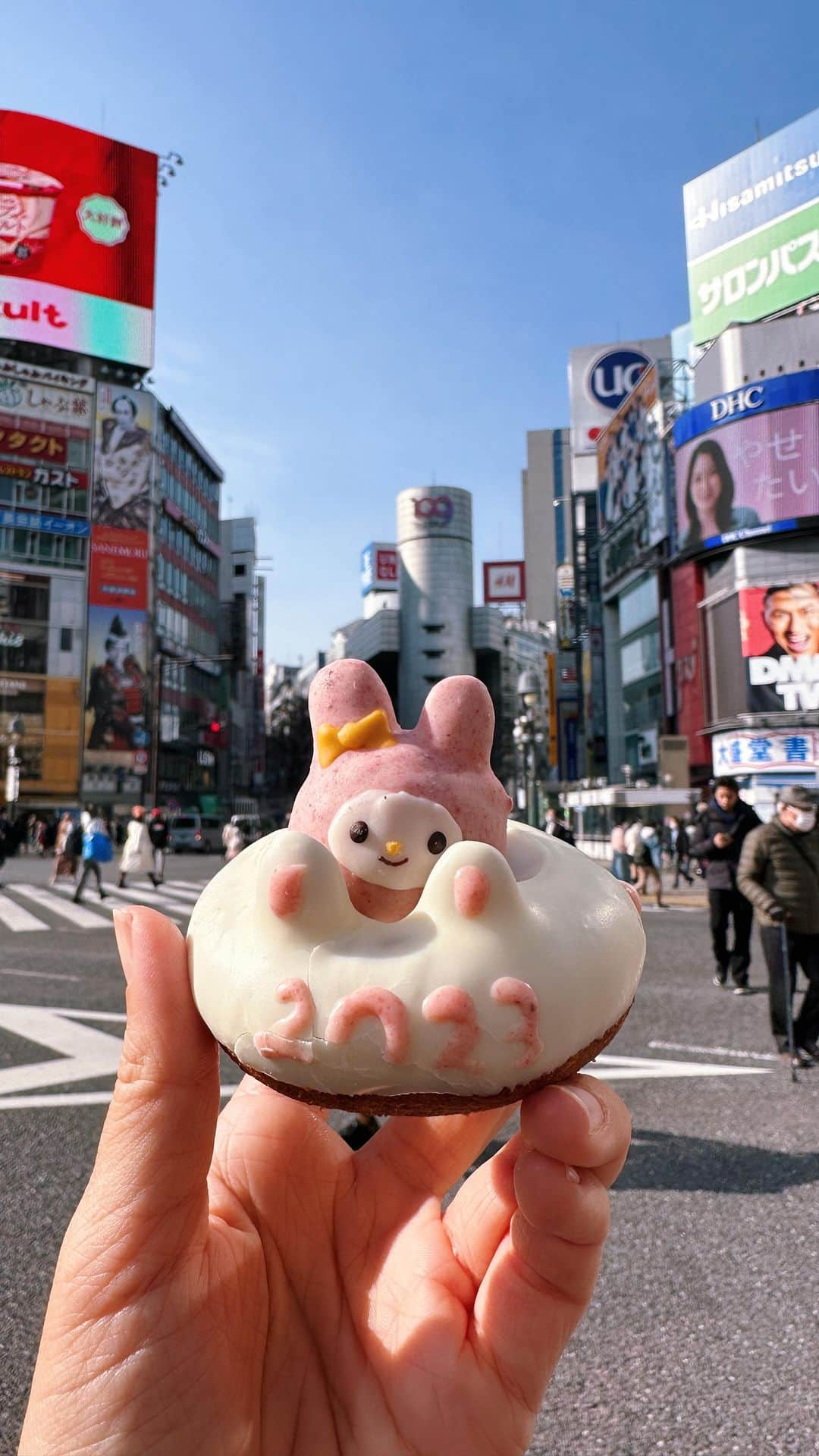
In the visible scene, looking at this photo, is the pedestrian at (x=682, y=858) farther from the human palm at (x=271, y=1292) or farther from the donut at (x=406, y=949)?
the donut at (x=406, y=949)

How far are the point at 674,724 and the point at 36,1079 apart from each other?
3975 centimetres

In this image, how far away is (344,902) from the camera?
1.39 metres

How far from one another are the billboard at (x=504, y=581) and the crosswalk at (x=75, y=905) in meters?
82.4

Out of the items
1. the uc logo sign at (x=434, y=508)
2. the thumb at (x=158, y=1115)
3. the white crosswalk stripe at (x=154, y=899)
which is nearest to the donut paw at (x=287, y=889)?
the thumb at (x=158, y=1115)

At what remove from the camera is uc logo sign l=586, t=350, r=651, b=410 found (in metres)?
63.7

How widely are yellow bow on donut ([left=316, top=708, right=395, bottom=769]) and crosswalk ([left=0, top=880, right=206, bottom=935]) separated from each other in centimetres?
985

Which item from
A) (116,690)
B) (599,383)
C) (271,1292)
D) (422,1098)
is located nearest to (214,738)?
(116,690)

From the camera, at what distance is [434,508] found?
8088cm

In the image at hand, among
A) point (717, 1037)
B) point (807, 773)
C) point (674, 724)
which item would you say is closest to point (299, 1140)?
point (717, 1037)

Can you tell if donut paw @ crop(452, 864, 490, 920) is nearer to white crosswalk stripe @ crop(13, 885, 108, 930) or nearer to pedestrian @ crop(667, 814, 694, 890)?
white crosswalk stripe @ crop(13, 885, 108, 930)

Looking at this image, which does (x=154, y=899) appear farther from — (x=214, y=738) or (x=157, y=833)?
(x=214, y=738)

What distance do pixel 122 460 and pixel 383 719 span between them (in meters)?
53.9

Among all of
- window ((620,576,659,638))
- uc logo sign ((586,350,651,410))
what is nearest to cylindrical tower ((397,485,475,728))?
uc logo sign ((586,350,651,410))

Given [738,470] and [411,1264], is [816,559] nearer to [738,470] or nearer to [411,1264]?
[738,470]
